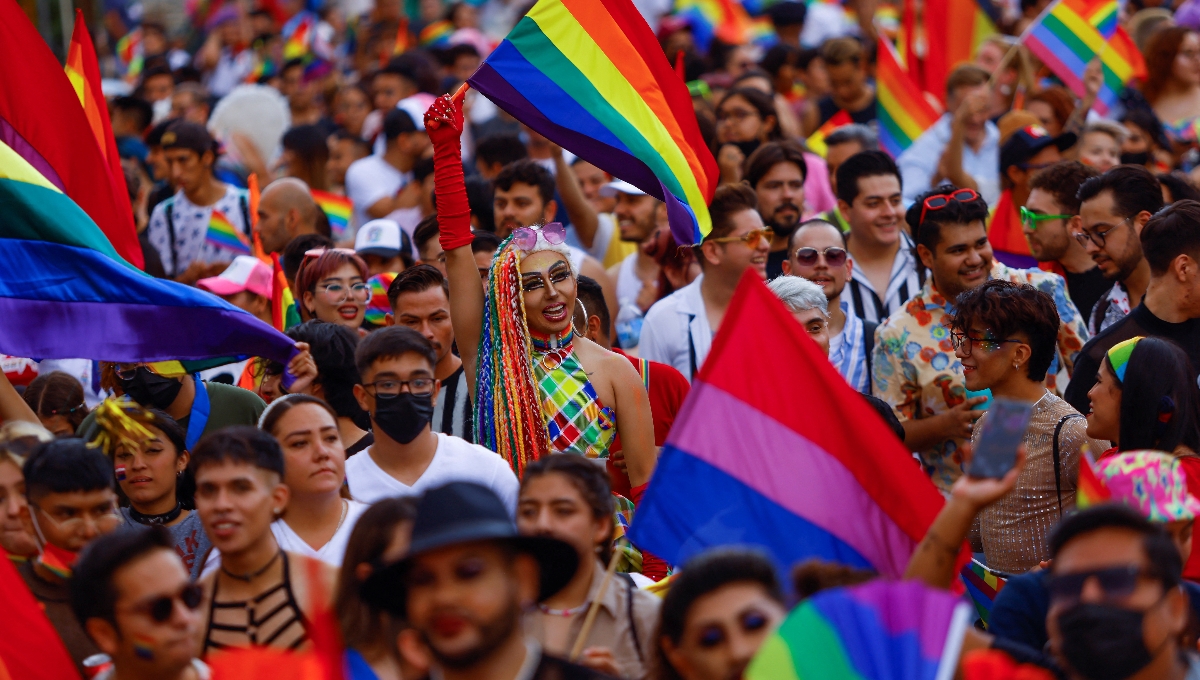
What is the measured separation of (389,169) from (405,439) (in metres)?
5.80

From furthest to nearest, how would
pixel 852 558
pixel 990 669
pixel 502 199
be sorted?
pixel 502 199, pixel 852 558, pixel 990 669

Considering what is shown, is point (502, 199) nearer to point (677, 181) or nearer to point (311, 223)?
point (311, 223)

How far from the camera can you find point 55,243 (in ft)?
19.3

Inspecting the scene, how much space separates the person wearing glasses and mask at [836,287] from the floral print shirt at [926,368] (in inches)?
8.1

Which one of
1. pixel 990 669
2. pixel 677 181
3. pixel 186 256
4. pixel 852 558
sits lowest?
pixel 990 669

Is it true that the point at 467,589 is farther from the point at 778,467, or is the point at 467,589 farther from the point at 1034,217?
the point at 1034,217

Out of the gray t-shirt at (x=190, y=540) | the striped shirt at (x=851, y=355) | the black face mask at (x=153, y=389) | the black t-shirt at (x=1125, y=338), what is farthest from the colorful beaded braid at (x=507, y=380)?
the black t-shirt at (x=1125, y=338)

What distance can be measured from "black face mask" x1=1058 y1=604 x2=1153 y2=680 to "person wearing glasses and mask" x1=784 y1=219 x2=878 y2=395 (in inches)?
135

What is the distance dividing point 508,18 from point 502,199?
33.1 ft

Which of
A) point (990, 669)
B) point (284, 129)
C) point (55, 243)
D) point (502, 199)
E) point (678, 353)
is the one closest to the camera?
point (990, 669)

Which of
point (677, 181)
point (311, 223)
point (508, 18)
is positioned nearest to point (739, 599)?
point (677, 181)

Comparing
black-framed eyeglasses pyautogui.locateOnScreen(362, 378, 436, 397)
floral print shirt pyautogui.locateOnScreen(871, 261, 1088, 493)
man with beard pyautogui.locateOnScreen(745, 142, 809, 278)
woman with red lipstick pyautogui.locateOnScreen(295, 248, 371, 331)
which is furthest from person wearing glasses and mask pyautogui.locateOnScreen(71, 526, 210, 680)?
man with beard pyautogui.locateOnScreen(745, 142, 809, 278)

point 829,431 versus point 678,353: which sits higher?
point 678,353

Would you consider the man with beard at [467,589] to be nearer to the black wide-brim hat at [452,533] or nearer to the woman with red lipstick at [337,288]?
the black wide-brim hat at [452,533]
